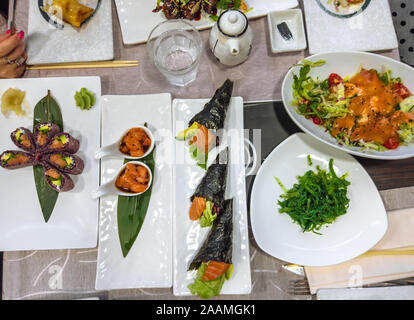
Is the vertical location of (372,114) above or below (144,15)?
below

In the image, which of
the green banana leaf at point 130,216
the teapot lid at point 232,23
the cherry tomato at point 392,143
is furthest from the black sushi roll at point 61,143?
the cherry tomato at point 392,143

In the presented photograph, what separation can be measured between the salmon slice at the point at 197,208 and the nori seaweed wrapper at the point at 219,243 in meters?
0.09

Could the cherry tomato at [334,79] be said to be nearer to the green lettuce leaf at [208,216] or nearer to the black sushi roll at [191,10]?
the black sushi roll at [191,10]

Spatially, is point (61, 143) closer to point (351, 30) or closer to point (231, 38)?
point (231, 38)

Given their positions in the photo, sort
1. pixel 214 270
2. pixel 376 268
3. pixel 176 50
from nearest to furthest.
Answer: pixel 214 270 → pixel 376 268 → pixel 176 50

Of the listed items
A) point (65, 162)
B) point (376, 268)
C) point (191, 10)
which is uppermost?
point (191, 10)

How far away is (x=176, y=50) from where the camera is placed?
1910 mm

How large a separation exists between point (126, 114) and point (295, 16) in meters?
1.05

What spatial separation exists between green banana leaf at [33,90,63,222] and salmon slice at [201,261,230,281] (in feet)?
2.76

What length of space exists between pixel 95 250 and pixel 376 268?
141cm

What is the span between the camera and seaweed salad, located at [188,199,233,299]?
159 cm

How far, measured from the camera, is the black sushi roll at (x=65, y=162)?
5.51 ft

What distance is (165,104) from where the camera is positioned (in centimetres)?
180

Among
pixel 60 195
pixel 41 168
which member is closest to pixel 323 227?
pixel 60 195
